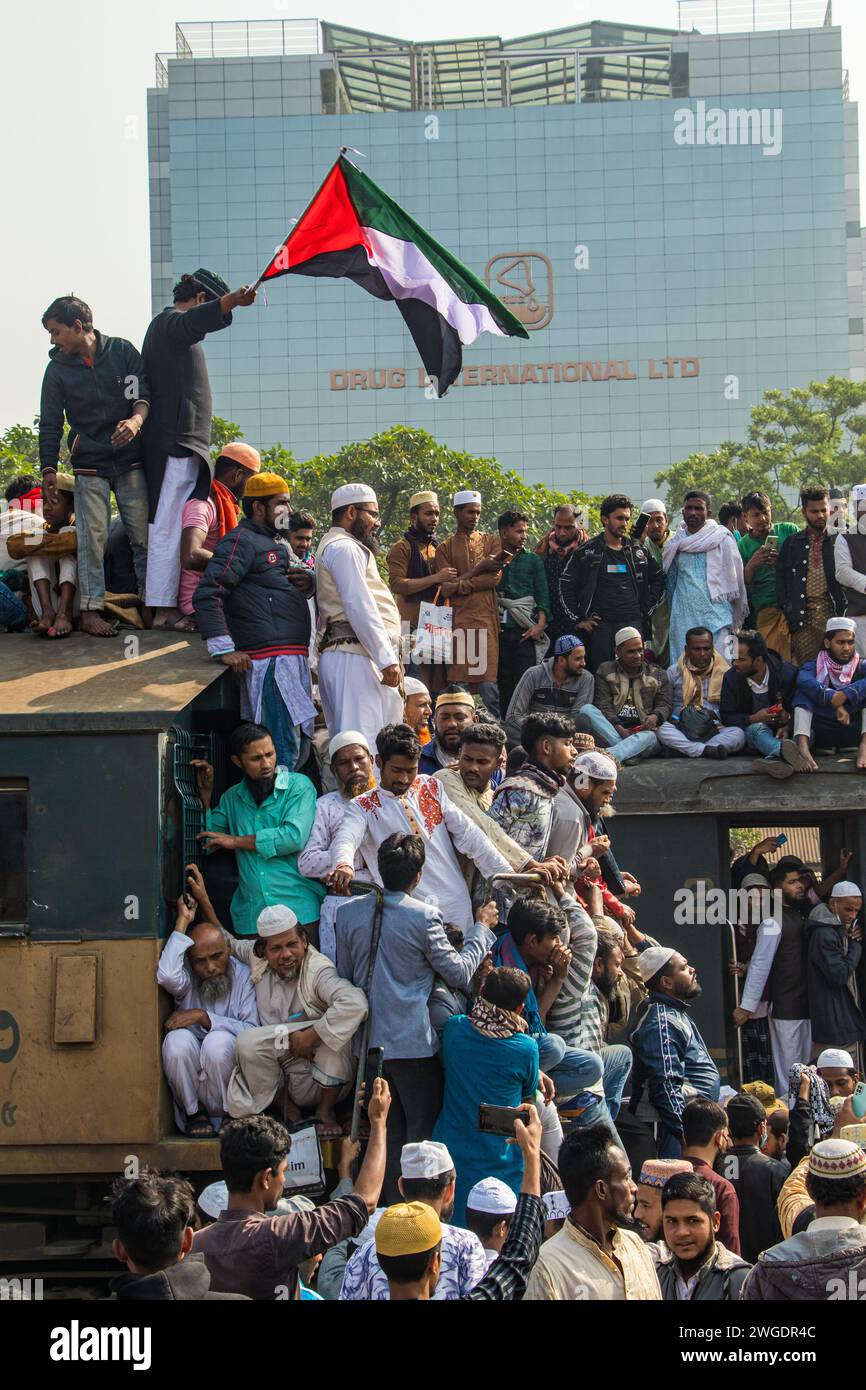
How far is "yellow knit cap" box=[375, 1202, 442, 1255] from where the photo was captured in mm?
4902

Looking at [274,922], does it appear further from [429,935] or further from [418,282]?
[418,282]

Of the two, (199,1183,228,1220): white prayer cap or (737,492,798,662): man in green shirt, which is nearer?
(199,1183,228,1220): white prayer cap

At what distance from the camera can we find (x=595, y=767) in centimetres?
852

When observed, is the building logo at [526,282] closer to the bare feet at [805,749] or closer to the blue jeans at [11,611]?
the bare feet at [805,749]

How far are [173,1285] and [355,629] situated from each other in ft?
14.4

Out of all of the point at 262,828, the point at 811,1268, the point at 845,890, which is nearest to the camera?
the point at 811,1268

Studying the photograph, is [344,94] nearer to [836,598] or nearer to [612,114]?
[612,114]

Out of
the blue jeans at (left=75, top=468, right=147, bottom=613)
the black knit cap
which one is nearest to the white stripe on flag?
the black knit cap

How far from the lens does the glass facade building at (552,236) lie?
79000 millimetres

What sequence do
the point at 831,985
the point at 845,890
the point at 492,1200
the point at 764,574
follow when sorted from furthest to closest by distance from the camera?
the point at 764,574 → the point at 845,890 → the point at 831,985 → the point at 492,1200

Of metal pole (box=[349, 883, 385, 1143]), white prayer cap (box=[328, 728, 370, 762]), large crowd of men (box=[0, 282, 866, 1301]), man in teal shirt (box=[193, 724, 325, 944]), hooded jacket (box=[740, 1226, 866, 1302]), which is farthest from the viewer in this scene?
white prayer cap (box=[328, 728, 370, 762])

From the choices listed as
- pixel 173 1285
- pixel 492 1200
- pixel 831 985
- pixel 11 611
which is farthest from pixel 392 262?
pixel 173 1285

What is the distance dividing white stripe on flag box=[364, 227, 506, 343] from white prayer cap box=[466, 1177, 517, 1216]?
5737mm

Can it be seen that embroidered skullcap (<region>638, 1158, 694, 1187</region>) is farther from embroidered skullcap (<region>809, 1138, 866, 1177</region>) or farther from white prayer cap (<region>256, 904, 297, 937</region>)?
white prayer cap (<region>256, 904, 297, 937</region>)
